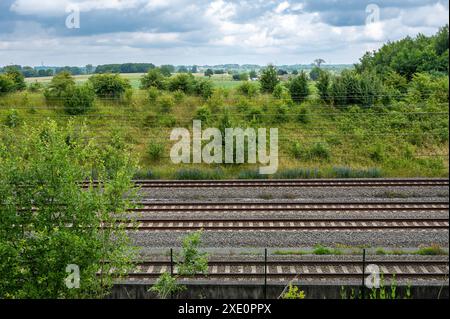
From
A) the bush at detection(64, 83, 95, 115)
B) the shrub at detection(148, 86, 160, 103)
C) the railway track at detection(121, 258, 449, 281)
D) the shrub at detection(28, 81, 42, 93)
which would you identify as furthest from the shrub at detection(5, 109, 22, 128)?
the railway track at detection(121, 258, 449, 281)

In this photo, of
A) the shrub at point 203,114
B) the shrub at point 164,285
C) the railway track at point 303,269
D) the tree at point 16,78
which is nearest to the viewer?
the shrub at point 164,285

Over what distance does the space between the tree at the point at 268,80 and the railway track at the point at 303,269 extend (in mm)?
21656

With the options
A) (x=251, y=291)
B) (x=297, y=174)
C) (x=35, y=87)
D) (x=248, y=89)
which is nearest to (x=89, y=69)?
(x=35, y=87)

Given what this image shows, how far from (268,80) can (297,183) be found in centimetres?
1417

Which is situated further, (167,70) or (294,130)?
(167,70)

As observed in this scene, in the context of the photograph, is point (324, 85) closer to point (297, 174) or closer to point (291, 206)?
point (297, 174)

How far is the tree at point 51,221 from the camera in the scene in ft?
28.3

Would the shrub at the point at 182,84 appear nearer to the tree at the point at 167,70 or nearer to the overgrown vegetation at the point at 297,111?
the overgrown vegetation at the point at 297,111

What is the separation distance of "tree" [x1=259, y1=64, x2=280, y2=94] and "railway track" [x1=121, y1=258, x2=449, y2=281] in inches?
853

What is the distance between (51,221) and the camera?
9.04 metres

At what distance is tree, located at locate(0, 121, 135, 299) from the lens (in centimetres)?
862

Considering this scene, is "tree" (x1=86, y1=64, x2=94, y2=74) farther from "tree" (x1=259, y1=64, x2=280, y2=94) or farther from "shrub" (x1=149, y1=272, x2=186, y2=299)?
"shrub" (x1=149, y1=272, x2=186, y2=299)


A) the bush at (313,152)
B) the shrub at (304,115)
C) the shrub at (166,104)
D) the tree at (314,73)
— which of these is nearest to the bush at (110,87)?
the shrub at (166,104)
